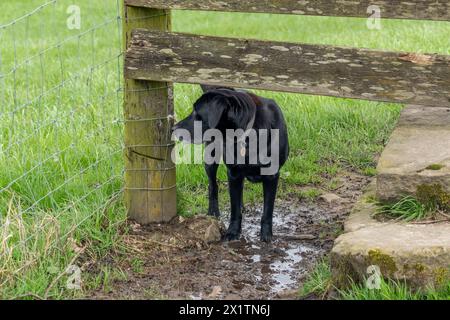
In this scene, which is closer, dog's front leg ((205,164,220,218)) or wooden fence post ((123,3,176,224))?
wooden fence post ((123,3,176,224))

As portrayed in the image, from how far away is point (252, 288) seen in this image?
4.50m

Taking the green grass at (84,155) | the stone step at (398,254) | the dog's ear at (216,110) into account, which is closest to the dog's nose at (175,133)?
the dog's ear at (216,110)

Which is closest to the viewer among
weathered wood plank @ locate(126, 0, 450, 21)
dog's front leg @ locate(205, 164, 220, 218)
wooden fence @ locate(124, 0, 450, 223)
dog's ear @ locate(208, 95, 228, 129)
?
→ weathered wood plank @ locate(126, 0, 450, 21)

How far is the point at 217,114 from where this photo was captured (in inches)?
184

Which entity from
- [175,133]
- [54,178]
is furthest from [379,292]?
[54,178]

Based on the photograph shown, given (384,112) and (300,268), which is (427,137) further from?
(384,112)

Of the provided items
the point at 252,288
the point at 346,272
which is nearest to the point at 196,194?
the point at 252,288

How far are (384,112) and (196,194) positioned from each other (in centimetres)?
240

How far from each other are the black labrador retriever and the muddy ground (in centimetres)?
21

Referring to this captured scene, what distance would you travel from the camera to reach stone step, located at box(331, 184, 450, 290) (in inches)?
156

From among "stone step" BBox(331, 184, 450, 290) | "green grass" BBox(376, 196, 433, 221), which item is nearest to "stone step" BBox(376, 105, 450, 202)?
"green grass" BBox(376, 196, 433, 221)

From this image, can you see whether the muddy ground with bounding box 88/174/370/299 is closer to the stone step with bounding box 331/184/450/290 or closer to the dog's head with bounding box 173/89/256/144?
the stone step with bounding box 331/184/450/290

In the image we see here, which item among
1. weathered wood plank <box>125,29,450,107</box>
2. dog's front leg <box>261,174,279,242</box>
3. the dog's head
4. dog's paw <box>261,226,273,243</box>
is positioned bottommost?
dog's paw <box>261,226,273,243</box>

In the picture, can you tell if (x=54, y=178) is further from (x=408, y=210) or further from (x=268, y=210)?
(x=408, y=210)
